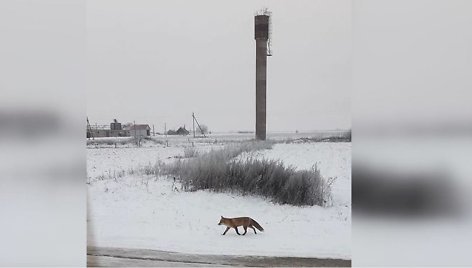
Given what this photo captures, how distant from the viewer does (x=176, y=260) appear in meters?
2.03

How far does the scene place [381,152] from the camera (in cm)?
191

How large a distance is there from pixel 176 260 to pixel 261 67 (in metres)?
0.82

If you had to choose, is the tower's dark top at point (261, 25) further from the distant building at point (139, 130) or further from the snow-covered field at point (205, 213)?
the distant building at point (139, 130)

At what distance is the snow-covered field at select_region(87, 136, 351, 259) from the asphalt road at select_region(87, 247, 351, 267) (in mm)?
20

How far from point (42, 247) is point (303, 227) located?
3.36 feet

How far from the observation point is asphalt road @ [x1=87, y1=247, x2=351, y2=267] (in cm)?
200

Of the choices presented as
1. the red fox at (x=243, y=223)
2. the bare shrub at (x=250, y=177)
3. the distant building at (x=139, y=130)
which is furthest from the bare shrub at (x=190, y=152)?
the red fox at (x=243, y=223)

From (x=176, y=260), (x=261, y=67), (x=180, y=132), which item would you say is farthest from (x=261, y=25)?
(x=176, y=260)

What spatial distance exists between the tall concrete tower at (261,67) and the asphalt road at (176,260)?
0.48 meters

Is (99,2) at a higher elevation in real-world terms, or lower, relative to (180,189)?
higher

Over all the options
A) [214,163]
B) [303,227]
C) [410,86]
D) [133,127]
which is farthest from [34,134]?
[410,86]

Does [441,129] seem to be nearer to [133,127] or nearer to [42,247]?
[133,127]

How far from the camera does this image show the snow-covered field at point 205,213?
199 cm

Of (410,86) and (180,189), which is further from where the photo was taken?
(180,189)
